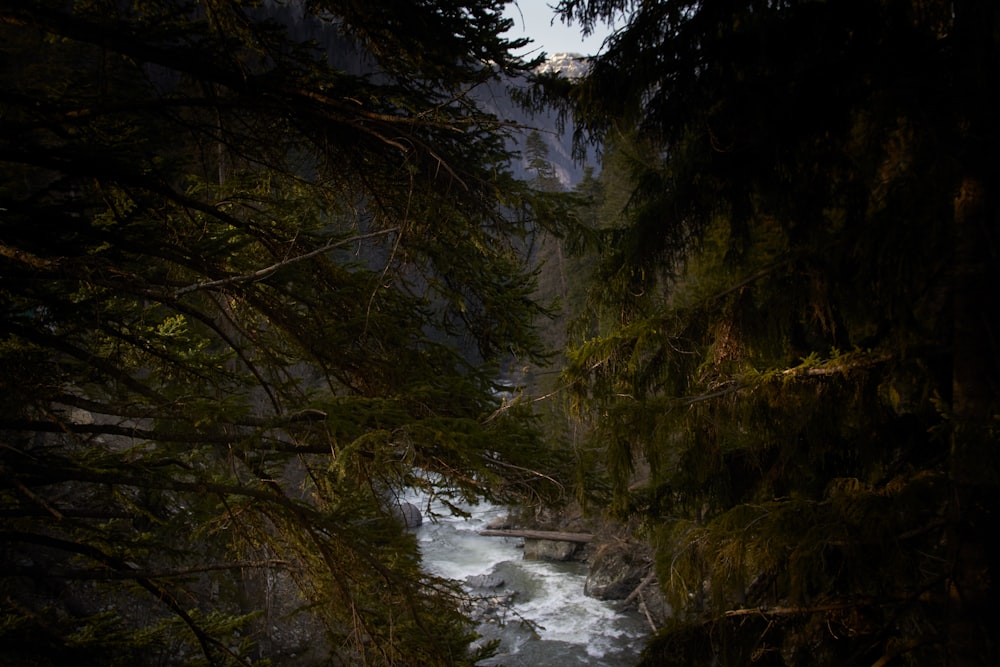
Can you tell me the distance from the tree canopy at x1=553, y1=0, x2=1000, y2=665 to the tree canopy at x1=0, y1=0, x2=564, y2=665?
0.84m

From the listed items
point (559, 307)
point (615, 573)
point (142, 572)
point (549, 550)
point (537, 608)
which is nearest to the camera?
point (142, 572)

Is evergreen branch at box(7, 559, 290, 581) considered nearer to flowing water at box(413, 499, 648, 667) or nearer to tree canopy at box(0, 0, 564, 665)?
tree canopy at box(0, 0, 564, 665)

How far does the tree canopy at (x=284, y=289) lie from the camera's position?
3.20m

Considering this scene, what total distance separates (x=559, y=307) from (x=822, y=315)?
1.86 metres

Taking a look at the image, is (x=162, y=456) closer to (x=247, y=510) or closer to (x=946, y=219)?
(x=247, y=510)

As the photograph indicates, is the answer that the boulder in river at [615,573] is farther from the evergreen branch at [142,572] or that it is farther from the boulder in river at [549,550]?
the evergreen branch at [142,572]

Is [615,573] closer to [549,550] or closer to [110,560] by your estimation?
[549,550]

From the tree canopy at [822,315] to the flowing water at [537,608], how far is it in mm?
5763

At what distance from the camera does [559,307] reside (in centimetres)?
443

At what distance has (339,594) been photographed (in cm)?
355

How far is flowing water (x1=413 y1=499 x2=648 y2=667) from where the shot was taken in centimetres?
1245

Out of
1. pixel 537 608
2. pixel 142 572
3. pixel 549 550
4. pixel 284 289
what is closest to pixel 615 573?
pixel 537 608

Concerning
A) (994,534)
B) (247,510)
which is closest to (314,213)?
(247,510)

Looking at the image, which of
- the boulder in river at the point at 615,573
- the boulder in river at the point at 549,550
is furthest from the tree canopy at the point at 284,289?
the boulder in river at the point at 549,550
